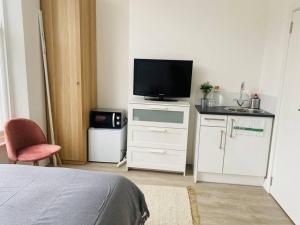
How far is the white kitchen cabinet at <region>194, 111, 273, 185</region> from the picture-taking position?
2797 mm

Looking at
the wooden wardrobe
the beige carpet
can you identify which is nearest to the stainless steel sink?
the beige carpet

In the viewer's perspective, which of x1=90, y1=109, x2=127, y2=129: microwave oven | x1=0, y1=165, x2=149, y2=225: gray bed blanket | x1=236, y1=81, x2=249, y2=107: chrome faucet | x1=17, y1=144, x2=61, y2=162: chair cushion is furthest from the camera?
x1=90, y1=109, x2=127, y2=129: microwave oven

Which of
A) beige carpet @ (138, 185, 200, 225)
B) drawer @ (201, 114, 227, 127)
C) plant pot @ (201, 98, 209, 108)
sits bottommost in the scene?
beige carpet @ (138, 185, 200, 225)

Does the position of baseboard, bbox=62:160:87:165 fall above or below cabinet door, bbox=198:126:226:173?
below

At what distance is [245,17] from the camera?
3.12 metres

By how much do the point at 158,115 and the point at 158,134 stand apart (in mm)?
255

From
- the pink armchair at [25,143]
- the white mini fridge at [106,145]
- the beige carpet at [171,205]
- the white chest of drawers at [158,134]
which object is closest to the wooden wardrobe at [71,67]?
the white mini fridge at [106,145]

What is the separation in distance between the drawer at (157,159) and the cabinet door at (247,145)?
0.59 m

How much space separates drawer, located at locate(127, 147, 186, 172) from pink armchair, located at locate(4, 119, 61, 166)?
1012 mm

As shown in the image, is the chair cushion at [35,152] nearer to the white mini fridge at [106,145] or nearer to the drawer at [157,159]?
the white mini fridge at [106,145]

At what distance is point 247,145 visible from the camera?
2.84 metres

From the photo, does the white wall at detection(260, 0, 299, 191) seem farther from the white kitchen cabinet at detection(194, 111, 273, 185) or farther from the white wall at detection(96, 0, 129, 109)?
the white wall at detection(96, 0, 129, 109)

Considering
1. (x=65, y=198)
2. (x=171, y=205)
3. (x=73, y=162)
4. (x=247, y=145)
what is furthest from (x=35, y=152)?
(x=247, y=145)

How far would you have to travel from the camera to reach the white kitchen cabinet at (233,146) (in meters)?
2.80
